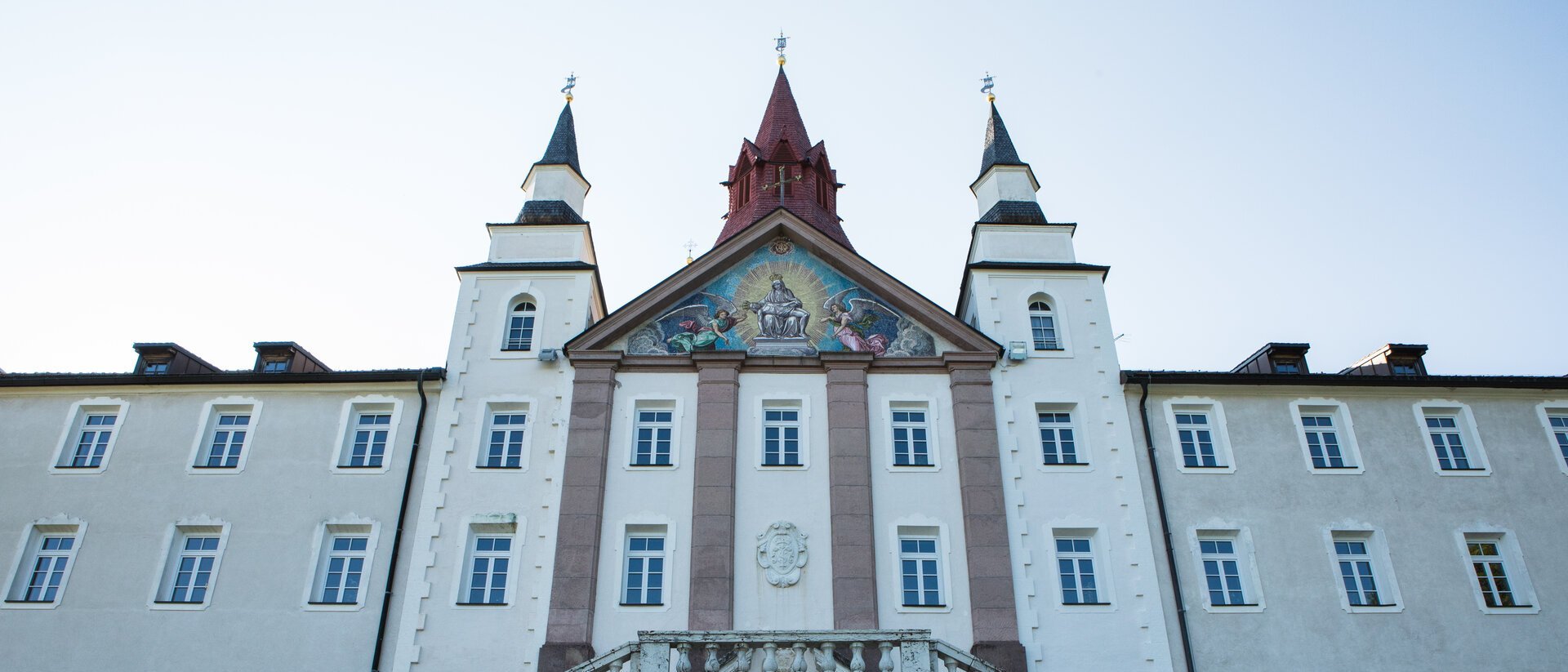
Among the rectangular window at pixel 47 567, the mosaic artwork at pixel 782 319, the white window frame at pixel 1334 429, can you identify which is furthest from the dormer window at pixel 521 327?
the white window frame at pixel 1334 429

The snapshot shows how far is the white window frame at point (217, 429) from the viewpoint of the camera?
88.1 feet

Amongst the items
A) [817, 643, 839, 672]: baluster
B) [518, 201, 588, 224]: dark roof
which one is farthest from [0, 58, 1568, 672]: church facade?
[518, 201, 588, 224]: dark roof

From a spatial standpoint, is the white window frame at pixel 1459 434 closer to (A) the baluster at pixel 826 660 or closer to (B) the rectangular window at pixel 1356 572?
(B) the rectangular window at pixel 1356 572

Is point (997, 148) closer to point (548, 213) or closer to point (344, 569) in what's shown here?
point (548, 213)

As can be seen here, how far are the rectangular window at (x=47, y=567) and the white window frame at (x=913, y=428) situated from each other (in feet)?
57.5

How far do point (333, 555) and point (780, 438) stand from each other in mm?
9800

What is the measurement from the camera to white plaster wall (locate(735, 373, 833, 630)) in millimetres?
24641

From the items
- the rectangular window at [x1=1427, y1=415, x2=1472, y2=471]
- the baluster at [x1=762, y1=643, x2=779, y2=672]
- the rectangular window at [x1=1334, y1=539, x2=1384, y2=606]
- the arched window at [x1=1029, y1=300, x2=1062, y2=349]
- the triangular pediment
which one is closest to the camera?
the baluster at [x1=762, y1=643, x2=779, y2=672]

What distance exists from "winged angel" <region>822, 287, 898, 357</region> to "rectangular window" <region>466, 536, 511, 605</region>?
29.2ft

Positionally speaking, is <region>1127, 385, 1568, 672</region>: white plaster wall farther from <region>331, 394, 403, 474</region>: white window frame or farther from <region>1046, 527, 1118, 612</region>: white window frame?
<region>331, 394, 403, 474</region>: white window frame

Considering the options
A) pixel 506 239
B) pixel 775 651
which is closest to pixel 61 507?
pixel 506 239

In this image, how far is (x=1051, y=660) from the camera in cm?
2416

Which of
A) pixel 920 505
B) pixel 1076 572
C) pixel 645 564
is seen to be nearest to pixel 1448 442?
pixel 1076 572

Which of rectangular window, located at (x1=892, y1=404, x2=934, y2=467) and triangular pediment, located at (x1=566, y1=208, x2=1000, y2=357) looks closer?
rectangular window, located at (x1=892, y1=404, x2=934, y2=467)
